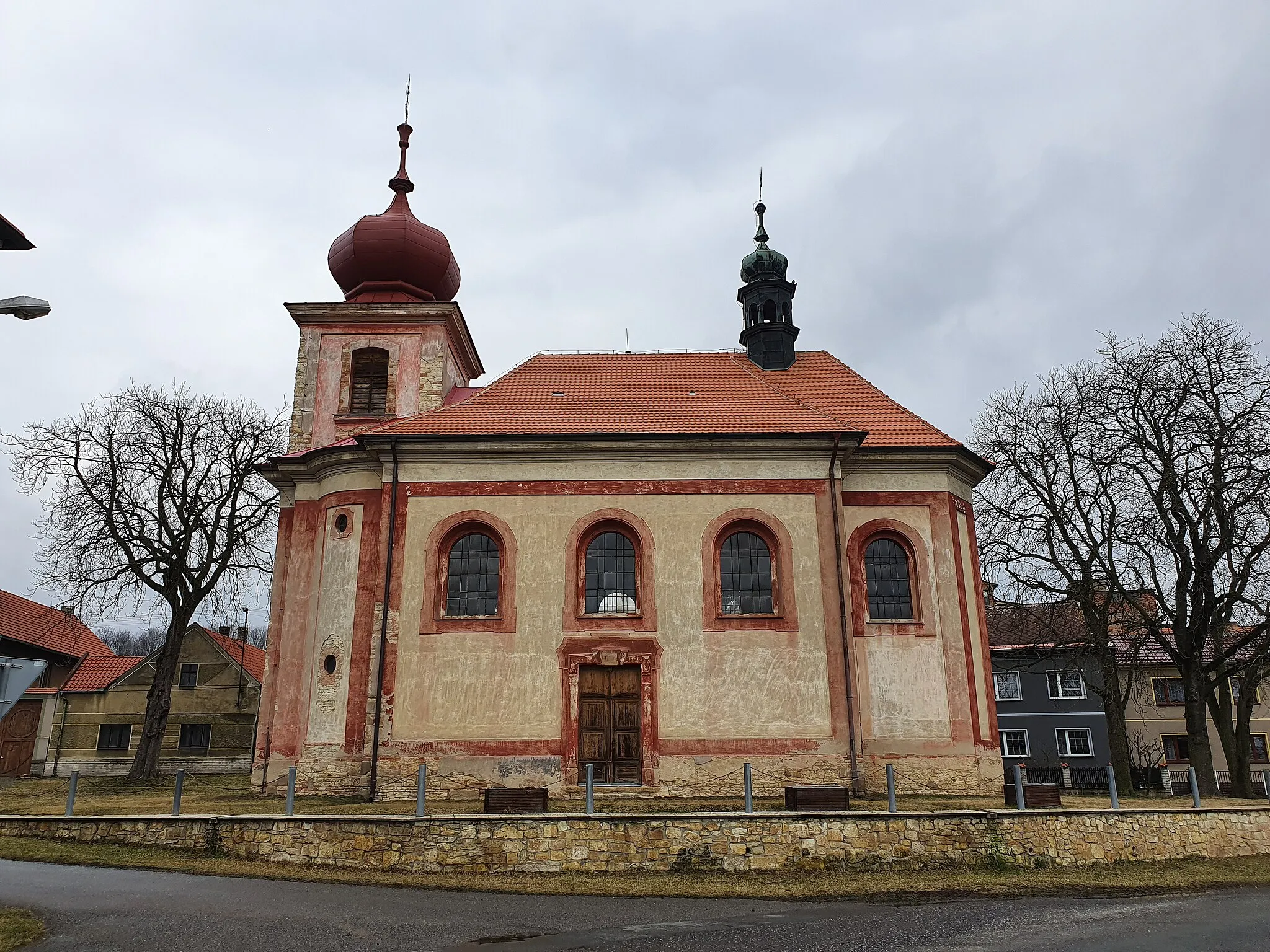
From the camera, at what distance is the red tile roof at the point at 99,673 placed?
37.2 meters

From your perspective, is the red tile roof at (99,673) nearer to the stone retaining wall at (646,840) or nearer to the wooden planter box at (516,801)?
the stone retaining wall at (646,840)

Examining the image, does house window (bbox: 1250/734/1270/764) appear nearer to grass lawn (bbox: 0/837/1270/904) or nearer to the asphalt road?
grass lawn (bbox: 0/837/1270/904)

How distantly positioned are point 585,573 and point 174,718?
25.3 m

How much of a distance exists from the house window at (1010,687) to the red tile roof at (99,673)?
37181 millimetres

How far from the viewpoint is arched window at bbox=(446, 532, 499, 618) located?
20188 millimetres

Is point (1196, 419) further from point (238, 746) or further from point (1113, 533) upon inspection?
point (238, 746)

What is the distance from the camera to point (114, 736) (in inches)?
1460

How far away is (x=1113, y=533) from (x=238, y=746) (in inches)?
1280

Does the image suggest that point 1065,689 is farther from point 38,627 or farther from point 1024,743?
point 38,627

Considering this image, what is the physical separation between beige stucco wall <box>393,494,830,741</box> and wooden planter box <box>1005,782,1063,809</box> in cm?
421

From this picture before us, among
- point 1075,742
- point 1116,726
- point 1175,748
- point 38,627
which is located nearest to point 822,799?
point 1116,726

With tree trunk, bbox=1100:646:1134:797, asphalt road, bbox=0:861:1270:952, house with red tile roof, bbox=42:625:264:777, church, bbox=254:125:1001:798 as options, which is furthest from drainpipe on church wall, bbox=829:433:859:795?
house with red tile roof, bbox=42:625:264:777

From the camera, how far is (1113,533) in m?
24.9

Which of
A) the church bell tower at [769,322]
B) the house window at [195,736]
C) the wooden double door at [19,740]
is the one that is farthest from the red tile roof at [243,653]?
the church bell tower at [769,322]
